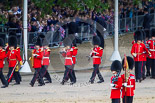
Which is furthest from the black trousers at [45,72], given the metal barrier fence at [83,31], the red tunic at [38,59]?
the metal barrier fence at [83,31]

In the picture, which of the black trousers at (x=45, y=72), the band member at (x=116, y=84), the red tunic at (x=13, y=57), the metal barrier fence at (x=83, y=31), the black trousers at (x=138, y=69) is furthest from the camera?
the metal barrier fence at (x=83, y=31)

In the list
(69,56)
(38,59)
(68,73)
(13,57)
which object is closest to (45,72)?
(38,59)

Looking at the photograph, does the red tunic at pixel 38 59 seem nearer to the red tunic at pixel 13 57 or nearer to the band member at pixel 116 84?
the red tunic at pixel 13 57

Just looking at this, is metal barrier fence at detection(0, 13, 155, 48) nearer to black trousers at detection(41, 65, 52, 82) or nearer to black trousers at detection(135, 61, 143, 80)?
black trousers at detection(41, 65, 52, 82)

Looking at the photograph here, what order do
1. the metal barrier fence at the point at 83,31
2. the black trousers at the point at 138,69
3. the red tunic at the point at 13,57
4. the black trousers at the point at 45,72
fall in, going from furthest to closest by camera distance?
the metal barrier fence at the point at 83,31, the black trousers at the point at 138,69, the black trousers at the point at 45,72, the red tunic at the point at 13,57

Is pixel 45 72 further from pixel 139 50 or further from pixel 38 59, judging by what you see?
pixel 139 50

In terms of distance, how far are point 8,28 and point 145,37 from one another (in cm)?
645

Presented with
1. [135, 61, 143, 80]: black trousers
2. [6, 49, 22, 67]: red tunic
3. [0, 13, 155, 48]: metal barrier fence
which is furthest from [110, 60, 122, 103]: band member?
[0, 13, 155, 48]: metal barrier fence

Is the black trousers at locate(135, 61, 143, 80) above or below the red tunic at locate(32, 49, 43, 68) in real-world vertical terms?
below

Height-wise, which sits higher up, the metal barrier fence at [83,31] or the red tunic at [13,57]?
the metal barrier fence at [83,31]

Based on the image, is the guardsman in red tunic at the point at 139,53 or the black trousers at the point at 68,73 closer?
the black trousers at the point at 68,73

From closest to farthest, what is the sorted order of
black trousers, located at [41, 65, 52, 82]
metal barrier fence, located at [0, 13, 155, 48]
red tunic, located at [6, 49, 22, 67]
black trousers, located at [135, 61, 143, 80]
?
1. red tunic, located at [6, 49, 22, 67]
2. black trousers, located at [41, 65, 52, 82]
3. black trousers, located at [135, 61, 143, 80]
4. metal barrier fence, located at [0, 13, 155, 48]

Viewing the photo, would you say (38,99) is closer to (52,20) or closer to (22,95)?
(22,95)

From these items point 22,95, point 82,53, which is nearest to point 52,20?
point 82,53
